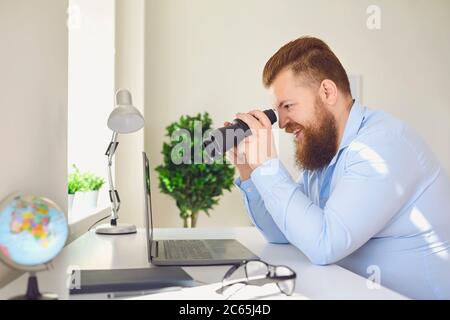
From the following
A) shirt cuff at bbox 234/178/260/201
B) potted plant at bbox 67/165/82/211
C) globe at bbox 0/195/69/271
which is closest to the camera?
globe at bbox 0/195/69/271

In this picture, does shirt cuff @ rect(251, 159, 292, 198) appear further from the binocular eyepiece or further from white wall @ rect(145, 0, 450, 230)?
white wall @ rect(145, 0, 450, 230)

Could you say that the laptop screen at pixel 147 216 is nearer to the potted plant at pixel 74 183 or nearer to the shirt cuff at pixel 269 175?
the shirt cuff at pixel 269 175

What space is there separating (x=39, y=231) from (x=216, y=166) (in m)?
3.02

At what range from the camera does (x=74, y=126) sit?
3.00 meters

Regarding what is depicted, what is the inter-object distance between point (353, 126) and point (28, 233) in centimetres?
95

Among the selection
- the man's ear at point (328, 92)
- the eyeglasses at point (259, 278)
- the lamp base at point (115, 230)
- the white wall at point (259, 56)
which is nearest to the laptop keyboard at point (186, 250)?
the eyeglasses at point (259, 278)

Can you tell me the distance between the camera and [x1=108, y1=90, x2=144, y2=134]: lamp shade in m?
1.75

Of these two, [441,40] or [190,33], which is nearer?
[190,33]

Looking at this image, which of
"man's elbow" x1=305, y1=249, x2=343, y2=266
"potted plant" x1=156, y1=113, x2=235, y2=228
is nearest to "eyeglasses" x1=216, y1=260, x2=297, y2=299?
"man's elbow" x1=305, y1=249, x2=343, y2=266

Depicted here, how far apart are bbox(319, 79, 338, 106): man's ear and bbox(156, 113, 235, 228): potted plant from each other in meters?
2.19

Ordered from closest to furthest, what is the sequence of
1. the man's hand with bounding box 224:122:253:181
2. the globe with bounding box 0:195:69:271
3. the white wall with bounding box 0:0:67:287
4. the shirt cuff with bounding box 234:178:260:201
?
the globe with bounding box 0:195:69:271, the white wall with bounding box 0:0:67:287, the man's hand with bounding box 224:122:253:181, the shirt cuff with bounding box 234:178:260:201

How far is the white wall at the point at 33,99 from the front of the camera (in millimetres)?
1066
